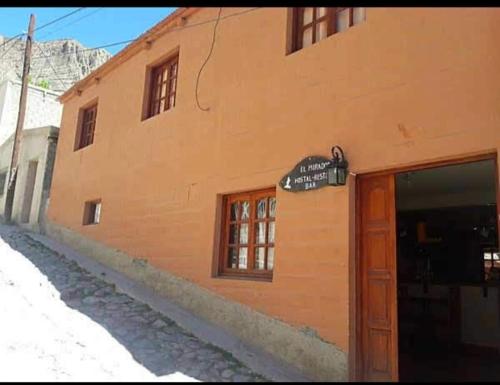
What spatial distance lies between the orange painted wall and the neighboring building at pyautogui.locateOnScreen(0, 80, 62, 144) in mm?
9001

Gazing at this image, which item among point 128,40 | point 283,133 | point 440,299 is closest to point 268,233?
point 283,133

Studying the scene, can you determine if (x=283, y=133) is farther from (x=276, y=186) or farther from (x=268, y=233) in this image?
(x=268, y=233)

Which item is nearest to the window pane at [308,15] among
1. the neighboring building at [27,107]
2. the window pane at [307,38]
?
the window pane at [307,38]

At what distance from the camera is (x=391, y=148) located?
4.66 metres

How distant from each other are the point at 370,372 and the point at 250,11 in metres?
4.82

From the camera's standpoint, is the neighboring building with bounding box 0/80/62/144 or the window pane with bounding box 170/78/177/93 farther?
the neighboring building with bounding box 0/80/62/144

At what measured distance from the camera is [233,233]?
6.47m

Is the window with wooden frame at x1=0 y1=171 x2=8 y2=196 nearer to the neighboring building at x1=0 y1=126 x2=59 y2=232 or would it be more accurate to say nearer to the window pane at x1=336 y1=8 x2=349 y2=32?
the neighboring building at x1=0 y1=126 x2=59 y2=232

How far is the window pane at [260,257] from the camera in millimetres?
5949

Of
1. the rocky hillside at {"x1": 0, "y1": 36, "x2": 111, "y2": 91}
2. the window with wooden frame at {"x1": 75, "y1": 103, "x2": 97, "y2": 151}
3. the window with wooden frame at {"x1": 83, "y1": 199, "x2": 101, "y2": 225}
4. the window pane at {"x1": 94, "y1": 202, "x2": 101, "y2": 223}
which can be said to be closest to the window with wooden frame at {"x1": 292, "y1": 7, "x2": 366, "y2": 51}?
the window pane at {"x1": 94, "y1": 202, "x2": 101, "y2": 223}

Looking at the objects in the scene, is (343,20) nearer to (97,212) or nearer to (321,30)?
(321,30)

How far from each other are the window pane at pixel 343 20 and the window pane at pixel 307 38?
1.39 ft

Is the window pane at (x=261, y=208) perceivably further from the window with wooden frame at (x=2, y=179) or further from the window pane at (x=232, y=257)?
the window with wooden frame at (x=2, y=179)

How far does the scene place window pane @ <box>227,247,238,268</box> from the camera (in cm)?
636
